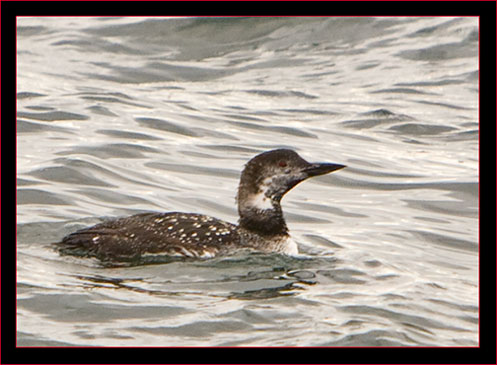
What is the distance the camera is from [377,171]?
12133 mm

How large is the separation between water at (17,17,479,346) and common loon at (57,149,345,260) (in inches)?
5.1

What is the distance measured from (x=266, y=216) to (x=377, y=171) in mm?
3606

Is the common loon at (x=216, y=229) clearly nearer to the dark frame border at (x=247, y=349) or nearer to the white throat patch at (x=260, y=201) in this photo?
the white throat patch at (x=260, y=201)

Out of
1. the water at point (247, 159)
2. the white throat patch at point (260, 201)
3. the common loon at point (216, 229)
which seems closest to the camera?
the water at point (247, 159)

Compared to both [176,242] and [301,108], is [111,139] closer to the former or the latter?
[301,108]

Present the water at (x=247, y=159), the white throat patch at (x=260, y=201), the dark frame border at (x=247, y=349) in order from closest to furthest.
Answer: the dark frame border at (x=247, y=349) → the water at (x=247, y=159) → the white throat patch at (x=260, y=201)

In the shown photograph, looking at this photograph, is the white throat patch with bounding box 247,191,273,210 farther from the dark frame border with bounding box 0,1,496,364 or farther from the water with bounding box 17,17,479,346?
the dark frame border with bounding box 0,1,496,364

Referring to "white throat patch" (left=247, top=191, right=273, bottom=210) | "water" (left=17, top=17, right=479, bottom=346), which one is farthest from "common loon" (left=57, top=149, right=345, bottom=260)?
"water" (left=17, top=17, right=479, bottom=346)

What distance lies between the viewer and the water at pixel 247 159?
712cm

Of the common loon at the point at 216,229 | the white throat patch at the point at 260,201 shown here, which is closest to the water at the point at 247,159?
the common loon at the point at 216,229

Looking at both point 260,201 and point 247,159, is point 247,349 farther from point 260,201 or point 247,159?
point 247,159

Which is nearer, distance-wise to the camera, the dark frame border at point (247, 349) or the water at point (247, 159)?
the dark frame border at point (247, 349)

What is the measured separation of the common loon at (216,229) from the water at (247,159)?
129 millimetres

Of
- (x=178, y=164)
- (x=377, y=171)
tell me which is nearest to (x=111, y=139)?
(x=178, y=164)
